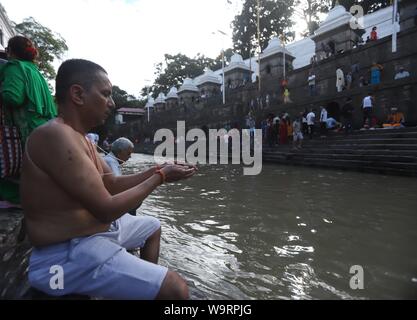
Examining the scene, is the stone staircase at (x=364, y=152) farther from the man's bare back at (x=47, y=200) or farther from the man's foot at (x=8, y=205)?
the man's bare back at (x=47, y=200)

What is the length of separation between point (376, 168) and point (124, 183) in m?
8.06

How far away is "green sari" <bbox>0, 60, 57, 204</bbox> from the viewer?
2467 millimetres

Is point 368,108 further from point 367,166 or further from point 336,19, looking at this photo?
point 336,19

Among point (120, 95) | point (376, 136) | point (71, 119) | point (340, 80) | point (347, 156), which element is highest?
point (120, 95)

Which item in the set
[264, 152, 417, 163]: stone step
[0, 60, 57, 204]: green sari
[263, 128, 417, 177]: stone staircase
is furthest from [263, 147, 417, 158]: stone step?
[0, 60, 57, 204]: green sari

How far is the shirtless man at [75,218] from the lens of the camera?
4.34 ft

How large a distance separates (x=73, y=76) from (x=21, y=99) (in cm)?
132

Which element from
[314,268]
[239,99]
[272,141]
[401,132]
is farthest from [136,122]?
[314,268]

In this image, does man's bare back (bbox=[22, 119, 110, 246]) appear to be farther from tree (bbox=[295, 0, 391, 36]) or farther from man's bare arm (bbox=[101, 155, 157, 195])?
tree (bbox=[295, 0, 391, 36])

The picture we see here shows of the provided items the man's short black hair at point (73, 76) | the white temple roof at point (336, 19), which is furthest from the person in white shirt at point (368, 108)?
the man's short black hair at point (73, 76)

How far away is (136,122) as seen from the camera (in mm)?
40375

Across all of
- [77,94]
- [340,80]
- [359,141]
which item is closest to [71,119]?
[77,94]

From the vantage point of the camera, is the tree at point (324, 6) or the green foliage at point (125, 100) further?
the green foliage at point (125, 100)

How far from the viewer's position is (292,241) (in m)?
3.17
